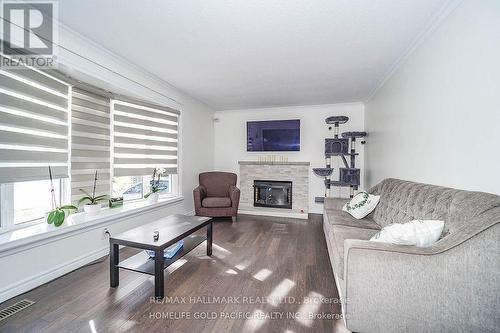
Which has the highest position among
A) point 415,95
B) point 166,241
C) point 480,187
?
point 415,95

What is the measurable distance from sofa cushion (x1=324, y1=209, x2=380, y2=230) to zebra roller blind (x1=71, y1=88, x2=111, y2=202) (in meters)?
2.95

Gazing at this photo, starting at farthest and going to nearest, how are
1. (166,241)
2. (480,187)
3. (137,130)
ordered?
(137,130) → (166,241) → (480,187)

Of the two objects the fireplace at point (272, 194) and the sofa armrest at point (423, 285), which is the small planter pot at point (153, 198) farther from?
the sofa armrest at point (423, 285)

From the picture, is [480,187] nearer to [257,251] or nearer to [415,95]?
[415,95]

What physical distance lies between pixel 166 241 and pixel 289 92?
327 cm

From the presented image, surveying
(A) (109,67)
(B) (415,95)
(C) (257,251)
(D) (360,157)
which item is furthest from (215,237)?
(D) (360,157)

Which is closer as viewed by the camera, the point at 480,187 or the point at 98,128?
the point at 480,187

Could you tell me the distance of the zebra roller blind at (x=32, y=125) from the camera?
1.79 m

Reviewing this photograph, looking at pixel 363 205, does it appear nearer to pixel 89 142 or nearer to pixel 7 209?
pixel 89 142

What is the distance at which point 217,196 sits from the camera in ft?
14.7

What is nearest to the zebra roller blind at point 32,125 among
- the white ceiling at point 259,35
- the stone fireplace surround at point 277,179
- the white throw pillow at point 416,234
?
the white ceiling at point 259,35

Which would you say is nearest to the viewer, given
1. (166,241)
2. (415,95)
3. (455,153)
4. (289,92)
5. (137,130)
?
(455,153)

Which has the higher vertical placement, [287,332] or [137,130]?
[137,130]

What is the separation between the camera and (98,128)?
267cm
